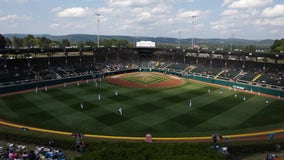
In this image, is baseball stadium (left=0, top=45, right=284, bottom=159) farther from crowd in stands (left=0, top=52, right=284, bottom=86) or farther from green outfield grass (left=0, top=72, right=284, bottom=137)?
crowd in stands (left=0, top=52, right=284, bottom=86)

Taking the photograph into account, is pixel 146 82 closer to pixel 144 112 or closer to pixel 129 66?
pixel 129 66

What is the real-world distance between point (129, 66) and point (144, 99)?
3826cm

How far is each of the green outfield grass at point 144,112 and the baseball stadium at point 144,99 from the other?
129mm

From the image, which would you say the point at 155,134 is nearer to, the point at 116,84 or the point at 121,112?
the point at 121,112

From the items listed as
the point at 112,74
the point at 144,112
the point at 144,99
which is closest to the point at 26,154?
the point at 144,112

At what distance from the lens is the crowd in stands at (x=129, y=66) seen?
5283 centimetres

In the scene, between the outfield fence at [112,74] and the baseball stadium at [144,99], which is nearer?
the baseball stadium at [144,99]

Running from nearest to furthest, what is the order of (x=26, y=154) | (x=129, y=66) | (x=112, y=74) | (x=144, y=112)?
1. (x=26, y=154)
2. (x=144, y=112)
3. (x=112, y=74)
4. (x=129, y=66)

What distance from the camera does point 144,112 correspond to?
33.7m

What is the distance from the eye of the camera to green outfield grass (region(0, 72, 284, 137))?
28.3 metres

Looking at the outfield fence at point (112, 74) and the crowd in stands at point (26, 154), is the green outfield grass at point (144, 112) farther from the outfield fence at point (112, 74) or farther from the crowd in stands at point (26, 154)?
the crowd in stands at point (26, 154)

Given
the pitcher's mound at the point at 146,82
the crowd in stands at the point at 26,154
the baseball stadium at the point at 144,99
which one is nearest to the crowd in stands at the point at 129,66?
the baseball stadium at the point at 144,99

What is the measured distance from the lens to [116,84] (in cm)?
5384

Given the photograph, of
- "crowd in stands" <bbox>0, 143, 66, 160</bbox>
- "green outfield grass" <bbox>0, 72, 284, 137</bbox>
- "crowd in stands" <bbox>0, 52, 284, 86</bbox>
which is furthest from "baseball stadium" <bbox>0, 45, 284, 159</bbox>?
"crowd in stands" <bbox>0, 143, 66, 160</bbox>
